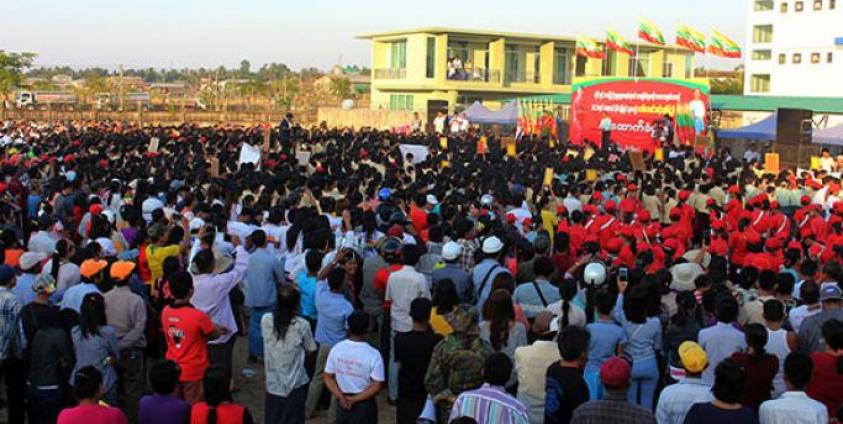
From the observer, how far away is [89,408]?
14.9ft

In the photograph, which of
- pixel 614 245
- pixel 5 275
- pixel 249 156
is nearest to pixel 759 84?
pixel 249 156

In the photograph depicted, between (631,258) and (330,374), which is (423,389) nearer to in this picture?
(330,374)

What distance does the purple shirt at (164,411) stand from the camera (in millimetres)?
4629

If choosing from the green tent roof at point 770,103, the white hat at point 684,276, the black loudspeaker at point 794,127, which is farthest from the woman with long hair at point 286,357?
the green tent roof at point 770,103

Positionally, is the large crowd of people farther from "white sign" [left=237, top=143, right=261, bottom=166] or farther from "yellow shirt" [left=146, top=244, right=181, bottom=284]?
"white sign" [left=237, top=143, right=261, bottom=166]

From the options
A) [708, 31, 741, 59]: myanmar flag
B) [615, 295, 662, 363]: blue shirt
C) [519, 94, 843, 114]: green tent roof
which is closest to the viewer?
[615, 295, 662, 363]: blue shirt

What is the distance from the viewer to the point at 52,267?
716 centimetres

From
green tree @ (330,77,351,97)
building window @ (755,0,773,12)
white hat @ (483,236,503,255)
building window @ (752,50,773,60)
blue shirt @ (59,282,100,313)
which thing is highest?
building window @ (755,0,773,12)

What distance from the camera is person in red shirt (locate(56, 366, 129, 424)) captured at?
448 centimetres

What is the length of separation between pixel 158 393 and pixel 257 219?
15.6 ft

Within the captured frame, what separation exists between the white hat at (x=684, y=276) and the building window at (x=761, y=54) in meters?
52.4

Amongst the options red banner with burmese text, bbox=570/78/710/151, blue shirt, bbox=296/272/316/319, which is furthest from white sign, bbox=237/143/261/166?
red banner with burmese text, bbox=570/78/710/151

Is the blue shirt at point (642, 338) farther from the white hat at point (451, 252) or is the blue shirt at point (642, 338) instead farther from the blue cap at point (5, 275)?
the blue cap at point (5, 275)

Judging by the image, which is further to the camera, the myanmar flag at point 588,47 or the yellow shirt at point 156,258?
the myanmar flag at point 588,47
